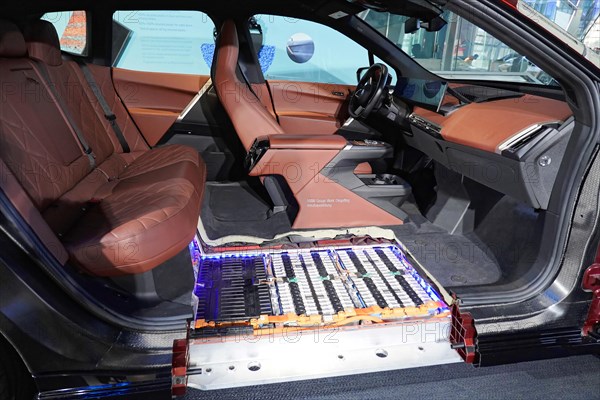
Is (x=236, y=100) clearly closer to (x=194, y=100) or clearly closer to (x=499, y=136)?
(x=194, y=100)

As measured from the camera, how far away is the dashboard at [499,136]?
175cm

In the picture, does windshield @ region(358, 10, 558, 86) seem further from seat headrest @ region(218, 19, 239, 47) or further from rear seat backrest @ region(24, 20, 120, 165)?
rear seat backrest @ region(24, 20, 120, 165)

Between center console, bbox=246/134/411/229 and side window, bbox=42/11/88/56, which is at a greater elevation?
side window, bbox=42/11/88/56

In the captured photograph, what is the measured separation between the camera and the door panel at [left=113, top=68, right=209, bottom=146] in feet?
10.5

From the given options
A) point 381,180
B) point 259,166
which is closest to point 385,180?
point 381,180

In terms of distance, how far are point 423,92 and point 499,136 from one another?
2.65 feet

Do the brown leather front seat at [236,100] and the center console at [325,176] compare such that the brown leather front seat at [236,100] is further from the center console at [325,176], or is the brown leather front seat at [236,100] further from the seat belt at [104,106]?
the seat belt at [104,106]

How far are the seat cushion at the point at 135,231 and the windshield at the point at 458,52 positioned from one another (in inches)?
64.3

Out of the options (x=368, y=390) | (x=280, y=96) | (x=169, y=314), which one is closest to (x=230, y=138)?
(x=280, y=96)

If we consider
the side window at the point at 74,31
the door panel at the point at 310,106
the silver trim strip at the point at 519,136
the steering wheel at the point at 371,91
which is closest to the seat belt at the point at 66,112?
the side window at the point at 74,31

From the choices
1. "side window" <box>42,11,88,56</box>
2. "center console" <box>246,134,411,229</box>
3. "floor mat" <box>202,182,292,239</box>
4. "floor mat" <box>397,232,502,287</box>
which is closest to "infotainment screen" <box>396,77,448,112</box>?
"center console" <box>246,134,411,229</box>

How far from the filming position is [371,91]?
2709mm

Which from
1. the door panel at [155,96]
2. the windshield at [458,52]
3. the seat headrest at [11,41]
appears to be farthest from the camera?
the door panel at [155,96]

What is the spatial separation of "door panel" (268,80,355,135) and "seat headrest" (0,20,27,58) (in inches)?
68.2
